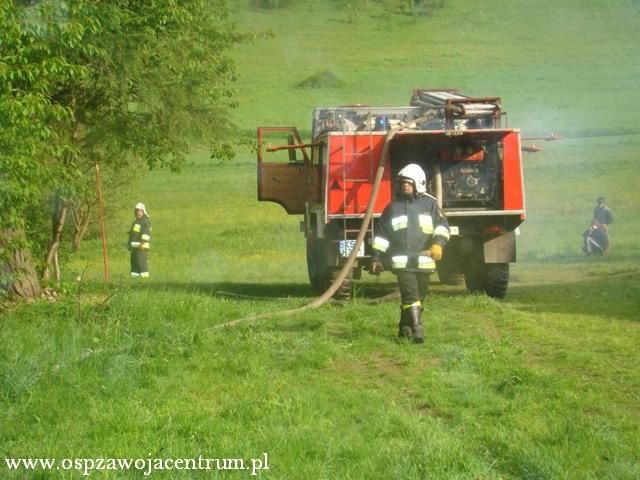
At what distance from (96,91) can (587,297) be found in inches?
302

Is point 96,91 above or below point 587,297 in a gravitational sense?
above

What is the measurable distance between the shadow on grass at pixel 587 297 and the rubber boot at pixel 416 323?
2926 millimetres

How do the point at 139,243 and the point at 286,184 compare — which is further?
the point at 139,243

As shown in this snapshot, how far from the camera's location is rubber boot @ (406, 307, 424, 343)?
10.7 metres

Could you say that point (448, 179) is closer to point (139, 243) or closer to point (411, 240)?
point (411, 240)

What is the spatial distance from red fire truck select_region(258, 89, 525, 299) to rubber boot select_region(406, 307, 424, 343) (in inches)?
129

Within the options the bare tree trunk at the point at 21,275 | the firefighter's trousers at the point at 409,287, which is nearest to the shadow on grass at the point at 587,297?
the firefighter's trousers at the point at 409,287

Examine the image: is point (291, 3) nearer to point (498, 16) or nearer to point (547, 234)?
point (498, 16)

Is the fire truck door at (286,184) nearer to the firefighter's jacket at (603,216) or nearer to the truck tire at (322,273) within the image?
the truck tire at (322,273)

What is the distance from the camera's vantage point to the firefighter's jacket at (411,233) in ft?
36.0

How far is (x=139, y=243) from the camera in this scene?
21.1m

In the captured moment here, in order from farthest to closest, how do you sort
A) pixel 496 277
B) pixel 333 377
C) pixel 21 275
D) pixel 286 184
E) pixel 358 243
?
pixel 286 184 < pixel 496 277 < pixel 21 275 < pixel 358 243 < pixel 333 377

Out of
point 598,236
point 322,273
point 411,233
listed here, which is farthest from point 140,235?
point 411,233

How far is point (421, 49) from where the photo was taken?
68.6 m
